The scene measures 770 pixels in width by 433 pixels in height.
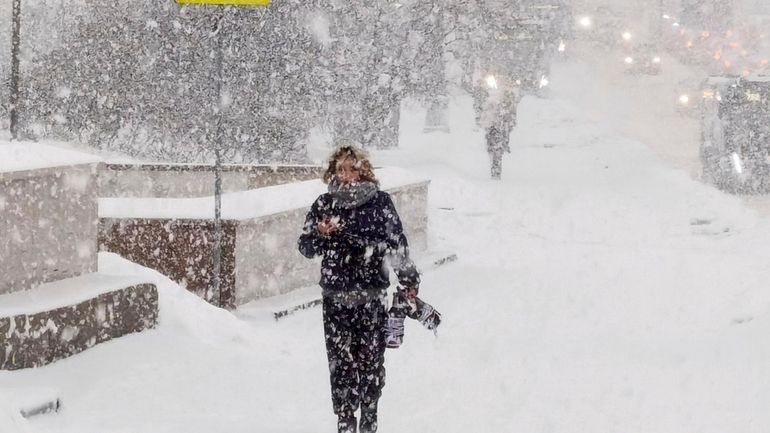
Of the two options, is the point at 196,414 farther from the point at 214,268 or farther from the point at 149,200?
the point at 149,200

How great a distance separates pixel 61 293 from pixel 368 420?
2517 mm

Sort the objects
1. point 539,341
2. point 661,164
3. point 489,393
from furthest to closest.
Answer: point 661,164 → point 539,341 → point 489,393

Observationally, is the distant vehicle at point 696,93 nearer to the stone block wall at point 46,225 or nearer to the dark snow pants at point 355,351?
the stone block wall at point 46,225

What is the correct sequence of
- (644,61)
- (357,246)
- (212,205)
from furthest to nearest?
(644,61) → (212,205) → (357,246)

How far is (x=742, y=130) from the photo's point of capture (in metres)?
27.9

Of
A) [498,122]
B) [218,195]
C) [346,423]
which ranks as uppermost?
[218,195]

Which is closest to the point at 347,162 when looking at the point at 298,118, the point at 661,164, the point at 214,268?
the point at 214,268

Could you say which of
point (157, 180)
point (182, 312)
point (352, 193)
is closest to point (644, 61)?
point (157, 180)

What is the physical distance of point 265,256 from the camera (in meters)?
12.3

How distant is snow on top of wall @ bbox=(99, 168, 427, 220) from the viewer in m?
11.9

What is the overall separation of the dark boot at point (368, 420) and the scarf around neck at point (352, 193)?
1.21 metres

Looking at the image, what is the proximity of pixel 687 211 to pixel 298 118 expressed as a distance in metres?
7.91

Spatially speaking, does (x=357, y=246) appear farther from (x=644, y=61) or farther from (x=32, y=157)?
(x=644, y=61)

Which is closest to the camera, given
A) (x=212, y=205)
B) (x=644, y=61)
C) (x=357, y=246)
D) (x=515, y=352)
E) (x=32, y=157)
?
(x=357, y=246)
